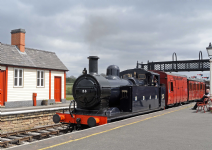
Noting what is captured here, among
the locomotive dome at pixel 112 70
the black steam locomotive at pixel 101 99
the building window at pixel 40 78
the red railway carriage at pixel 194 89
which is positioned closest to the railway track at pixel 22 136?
the black steam locomotive at pixel 101 99

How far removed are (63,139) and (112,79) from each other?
395 cm

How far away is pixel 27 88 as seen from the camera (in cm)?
Result: 1594

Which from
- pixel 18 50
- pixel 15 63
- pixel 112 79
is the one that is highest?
pixel 18 50

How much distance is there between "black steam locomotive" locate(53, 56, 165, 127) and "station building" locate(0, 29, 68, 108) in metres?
7.80

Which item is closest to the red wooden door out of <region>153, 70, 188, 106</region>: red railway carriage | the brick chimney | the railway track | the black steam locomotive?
the brick chimney

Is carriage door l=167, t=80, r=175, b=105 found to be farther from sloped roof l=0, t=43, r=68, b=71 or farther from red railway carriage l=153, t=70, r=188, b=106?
sloped roof l=0, t=43, r=68, b=71

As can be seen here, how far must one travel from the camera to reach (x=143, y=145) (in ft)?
16.4

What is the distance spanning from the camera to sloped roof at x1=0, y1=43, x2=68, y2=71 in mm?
15166

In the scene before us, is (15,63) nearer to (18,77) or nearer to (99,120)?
(18,77)

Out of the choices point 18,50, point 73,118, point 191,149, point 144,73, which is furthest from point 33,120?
point 191,149

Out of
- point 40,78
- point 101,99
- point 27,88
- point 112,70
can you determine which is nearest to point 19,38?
point 40,78

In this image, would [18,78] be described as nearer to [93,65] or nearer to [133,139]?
[93,65]

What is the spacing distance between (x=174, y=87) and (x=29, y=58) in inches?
432

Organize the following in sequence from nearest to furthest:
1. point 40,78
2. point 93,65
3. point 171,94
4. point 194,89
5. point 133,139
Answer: point 133,139 → point 93,65 → point 171,94 → point 40,78 → point 194,89
